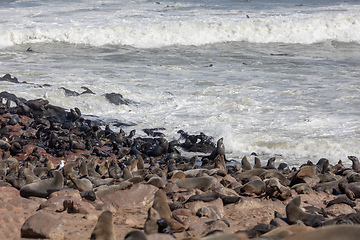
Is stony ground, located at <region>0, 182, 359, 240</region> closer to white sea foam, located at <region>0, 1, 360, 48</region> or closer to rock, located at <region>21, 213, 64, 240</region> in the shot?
rock, located at <region>21, 213, 64, 240</region>

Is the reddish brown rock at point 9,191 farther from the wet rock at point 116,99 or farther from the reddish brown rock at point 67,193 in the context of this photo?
the wet rock at point 116,99

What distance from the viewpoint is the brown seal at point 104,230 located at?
136 inches

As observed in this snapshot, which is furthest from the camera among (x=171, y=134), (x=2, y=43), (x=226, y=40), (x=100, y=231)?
(x=226, y=40)

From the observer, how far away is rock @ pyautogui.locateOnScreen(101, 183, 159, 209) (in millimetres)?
5281

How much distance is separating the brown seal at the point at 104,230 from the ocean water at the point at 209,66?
5800 mm

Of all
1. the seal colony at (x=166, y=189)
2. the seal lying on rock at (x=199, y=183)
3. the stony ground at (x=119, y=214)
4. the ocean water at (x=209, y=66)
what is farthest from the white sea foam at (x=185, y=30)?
the stony ground at (x=119, y=214)

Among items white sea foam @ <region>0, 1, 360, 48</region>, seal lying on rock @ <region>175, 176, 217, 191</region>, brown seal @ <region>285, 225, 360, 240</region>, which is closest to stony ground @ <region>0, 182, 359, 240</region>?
seal lying on rock @ <region>175, 176, 217, 191</region>

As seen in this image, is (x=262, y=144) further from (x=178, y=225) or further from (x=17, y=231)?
(x=17, y=231)

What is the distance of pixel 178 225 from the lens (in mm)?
4301

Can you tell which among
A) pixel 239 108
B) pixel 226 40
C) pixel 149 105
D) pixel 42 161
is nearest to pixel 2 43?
pixel 226 40

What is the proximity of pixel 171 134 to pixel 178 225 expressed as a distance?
631 cm

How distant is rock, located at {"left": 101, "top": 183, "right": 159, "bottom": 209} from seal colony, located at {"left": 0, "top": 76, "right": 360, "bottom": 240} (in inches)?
0.5

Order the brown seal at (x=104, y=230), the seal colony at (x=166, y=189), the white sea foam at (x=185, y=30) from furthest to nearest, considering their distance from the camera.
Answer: the white sea foam at (x=185, y=30) → the seal colony at (x=166, y=189) → the brown seal at (x=104, y=230)

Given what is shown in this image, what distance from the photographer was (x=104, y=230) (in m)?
3.61
